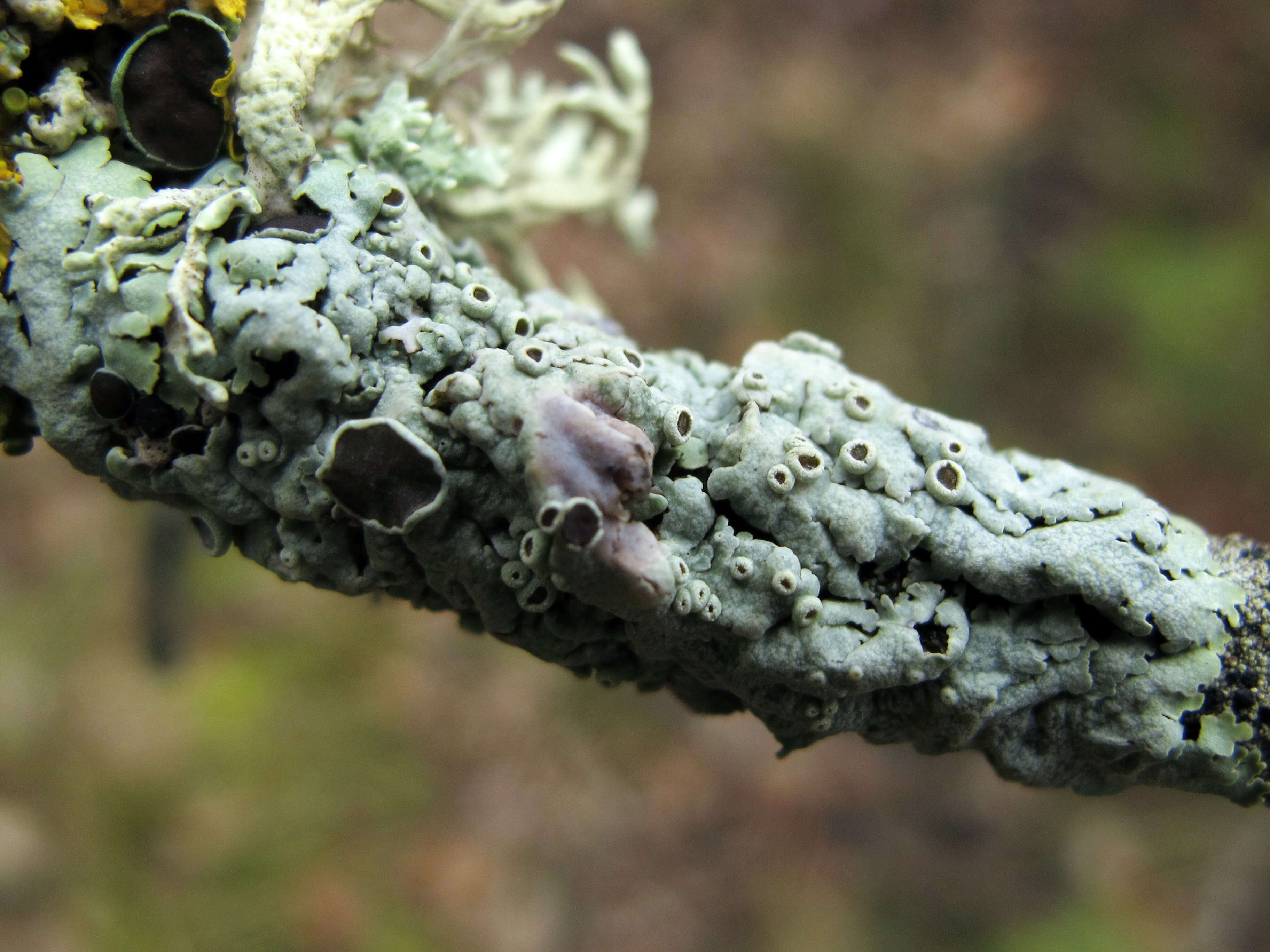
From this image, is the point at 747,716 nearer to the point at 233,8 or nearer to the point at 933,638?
the point at 933,638

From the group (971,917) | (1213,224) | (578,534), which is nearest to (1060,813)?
(971,917)

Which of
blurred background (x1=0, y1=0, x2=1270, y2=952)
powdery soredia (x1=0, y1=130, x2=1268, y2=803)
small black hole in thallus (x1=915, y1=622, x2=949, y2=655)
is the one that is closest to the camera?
powdery soredia (x1=0, y1=130, x2=1268, y2=803)

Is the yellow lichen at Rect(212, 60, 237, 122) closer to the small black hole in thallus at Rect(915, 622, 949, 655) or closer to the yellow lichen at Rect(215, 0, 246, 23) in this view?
the yellow lichen at Rect(215, 0, 246, 23)

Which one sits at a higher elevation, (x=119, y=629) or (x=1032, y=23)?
(x=1032, y=23)

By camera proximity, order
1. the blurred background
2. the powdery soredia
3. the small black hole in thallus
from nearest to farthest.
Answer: the powdery soredia → the small black hole in thallus → the blurred background

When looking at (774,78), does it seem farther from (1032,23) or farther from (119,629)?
(119,629)

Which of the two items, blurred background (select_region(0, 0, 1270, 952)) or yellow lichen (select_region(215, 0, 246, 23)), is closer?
yellow lichen (select_region(215, 0, 246, 23))

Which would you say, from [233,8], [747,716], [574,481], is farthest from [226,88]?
[747,716]

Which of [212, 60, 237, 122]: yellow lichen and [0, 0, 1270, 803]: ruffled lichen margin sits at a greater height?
[212, 60, 237, 122]: yellow lichen

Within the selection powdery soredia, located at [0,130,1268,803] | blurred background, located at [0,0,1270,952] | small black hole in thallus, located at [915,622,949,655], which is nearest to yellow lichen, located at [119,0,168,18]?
powdery soredia, located at [0,130,1268,803]
